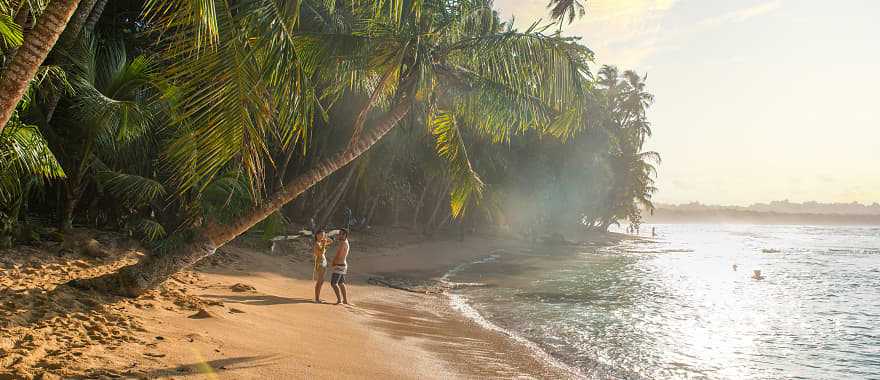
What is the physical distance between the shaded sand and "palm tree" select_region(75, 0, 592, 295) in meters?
0.90

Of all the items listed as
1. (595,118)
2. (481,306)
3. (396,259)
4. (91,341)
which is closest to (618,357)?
(481,306)

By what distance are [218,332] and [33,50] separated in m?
3.87

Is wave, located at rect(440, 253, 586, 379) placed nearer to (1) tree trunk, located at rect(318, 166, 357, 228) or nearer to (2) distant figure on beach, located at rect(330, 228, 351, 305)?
(2) distant figure on beach, located at rect(330, 228, 351, 305)

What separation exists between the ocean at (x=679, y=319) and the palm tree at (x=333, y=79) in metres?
3.74

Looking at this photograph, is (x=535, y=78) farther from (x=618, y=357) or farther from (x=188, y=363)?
(x=188, y=363)

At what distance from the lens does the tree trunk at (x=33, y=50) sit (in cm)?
357

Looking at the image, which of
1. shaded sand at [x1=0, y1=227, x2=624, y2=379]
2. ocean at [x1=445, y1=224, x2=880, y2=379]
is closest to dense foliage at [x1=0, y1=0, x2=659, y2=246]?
shaded sand at [x1=0, y1=227, x2=624, y2=379]

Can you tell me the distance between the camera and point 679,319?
13.2m

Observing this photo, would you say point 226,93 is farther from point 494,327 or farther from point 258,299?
point 494,327

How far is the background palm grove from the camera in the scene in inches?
190

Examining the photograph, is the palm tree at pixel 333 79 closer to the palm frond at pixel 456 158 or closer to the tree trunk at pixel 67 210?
the palm frond at pixel 456 158

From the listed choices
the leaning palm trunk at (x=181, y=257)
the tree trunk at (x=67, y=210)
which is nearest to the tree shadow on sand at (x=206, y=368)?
the leaning palm trunk at (x=181, y=257)

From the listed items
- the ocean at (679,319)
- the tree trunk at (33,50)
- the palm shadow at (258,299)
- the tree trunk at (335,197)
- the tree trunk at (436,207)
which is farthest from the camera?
the tree trunk at (436,207)

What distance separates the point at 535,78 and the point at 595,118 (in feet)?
107
